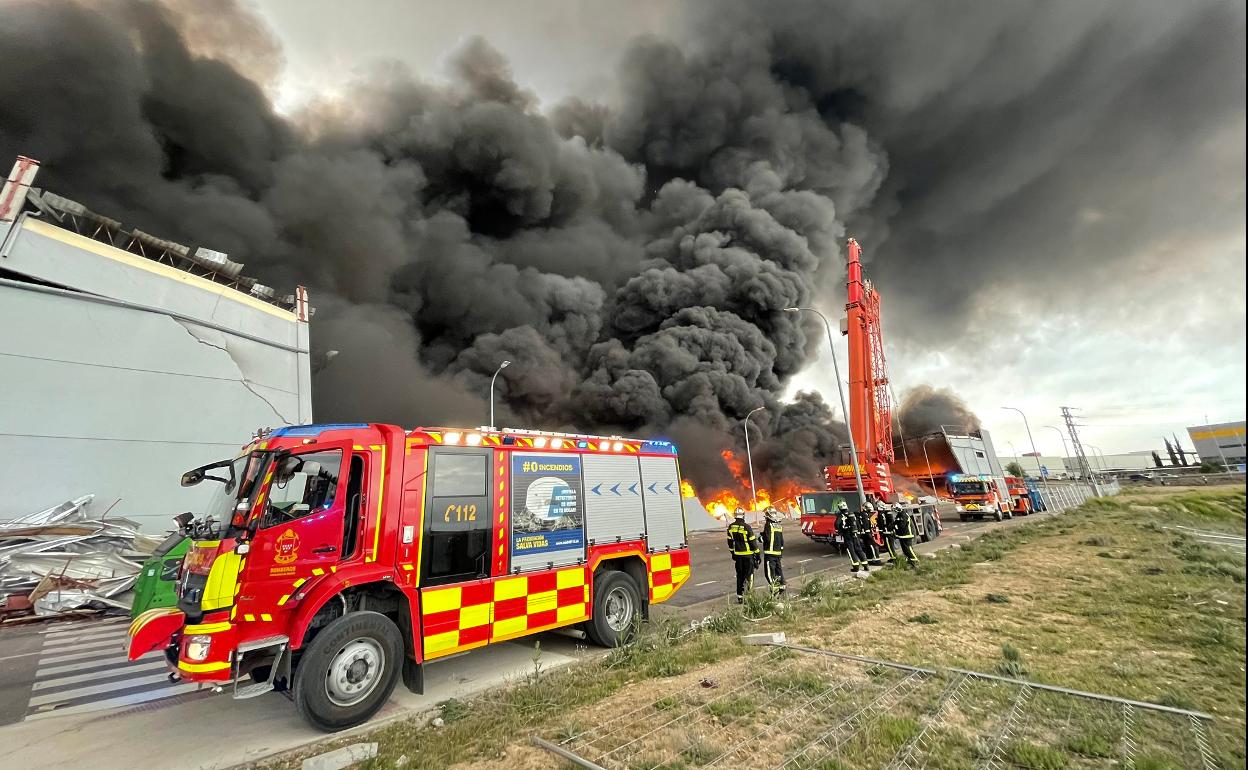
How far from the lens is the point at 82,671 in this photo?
20.8 ft

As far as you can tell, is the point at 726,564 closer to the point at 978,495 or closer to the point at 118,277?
the point at 978,495

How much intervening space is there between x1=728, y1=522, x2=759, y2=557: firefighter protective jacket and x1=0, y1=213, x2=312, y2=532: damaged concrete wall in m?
16.9

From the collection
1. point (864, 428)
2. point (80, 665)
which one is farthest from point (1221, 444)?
point (864, 428)

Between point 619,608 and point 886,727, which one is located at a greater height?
point 619,608

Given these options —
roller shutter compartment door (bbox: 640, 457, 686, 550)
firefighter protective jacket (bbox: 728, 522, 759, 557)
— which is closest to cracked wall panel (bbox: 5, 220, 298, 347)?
roller shutter compartment door (bbox: 640, 457, 686, 550)

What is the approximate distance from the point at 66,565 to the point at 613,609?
12.2m

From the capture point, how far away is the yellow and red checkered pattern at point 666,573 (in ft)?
22.7

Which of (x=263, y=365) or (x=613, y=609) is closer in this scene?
(x=613, y=609)

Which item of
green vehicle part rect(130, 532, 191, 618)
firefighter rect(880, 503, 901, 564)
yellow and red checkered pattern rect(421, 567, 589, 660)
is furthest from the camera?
firefighter rect(880, 503, 901, 564)

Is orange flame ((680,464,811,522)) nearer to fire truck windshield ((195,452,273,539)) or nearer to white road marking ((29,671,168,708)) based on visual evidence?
white road marking ((29,671,168,708))

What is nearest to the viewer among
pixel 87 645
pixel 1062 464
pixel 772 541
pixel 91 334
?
pixel 87 645

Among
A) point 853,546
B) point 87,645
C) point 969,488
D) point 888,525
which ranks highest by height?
point 969,488

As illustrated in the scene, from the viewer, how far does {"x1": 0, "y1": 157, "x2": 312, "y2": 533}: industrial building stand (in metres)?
13.1

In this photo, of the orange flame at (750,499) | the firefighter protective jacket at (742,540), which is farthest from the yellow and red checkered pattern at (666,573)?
the orange flame at (750,499)
